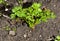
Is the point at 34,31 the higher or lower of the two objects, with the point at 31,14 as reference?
lower

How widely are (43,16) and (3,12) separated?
0.74m

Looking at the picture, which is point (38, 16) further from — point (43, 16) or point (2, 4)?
point (2, 4)

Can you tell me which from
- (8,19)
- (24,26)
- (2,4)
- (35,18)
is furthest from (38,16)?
(2,4)

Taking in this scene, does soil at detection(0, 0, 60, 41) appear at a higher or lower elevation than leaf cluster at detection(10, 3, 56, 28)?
lower

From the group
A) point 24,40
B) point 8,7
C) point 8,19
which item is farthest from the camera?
point 8,7

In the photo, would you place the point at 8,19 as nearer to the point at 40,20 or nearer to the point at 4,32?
the point at 4,32

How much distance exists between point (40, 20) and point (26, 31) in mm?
291

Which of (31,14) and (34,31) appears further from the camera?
(34,31)

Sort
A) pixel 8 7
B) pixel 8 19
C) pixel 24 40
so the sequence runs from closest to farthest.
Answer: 1. pixel 24 40
2. pixel 8 19
3. pixel 8 7

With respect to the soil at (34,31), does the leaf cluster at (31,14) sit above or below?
above

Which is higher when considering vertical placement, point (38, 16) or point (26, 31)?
point (38, 16)

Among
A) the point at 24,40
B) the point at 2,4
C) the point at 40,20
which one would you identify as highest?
the point at 2,4

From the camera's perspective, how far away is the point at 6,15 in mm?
3062

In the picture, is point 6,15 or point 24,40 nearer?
point 24,40
